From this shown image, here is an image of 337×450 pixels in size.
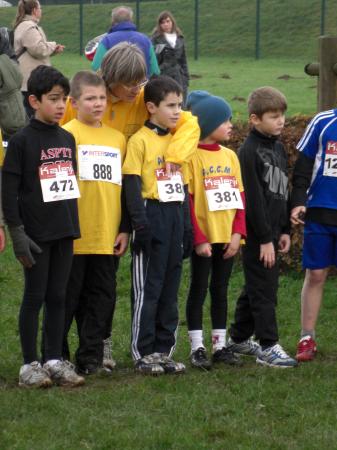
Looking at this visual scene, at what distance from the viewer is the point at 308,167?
23.4 feet

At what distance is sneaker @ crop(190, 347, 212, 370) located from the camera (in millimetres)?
6934

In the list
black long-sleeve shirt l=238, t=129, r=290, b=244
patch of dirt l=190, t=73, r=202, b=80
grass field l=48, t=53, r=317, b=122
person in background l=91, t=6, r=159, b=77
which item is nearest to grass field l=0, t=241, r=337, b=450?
black long-sleeve shirt l=238, t=129, r=290, b=244

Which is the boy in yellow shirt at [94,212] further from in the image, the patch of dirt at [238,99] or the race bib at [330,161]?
the patch of dirt at [238,99]

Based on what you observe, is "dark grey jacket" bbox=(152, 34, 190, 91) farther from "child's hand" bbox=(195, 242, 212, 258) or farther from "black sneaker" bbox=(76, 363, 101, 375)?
"black sneaker" bbox=(76, 363, 101, 375)

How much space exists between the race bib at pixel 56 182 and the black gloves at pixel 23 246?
0.24m

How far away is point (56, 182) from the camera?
622cm

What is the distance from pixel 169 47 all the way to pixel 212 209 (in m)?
12.0

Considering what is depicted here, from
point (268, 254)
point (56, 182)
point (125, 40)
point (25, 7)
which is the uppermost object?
point (25, 7)

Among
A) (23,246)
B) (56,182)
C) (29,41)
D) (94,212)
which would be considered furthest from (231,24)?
(23,246)

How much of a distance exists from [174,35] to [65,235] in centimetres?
1287

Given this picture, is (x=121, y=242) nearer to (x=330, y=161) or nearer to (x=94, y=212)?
(x=94, y=212)

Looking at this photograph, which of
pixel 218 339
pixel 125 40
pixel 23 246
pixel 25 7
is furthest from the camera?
pixel 25 7

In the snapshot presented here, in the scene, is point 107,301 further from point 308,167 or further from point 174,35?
point 174,35

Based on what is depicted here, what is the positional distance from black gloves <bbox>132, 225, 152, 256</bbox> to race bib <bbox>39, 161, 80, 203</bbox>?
0.47 metres
